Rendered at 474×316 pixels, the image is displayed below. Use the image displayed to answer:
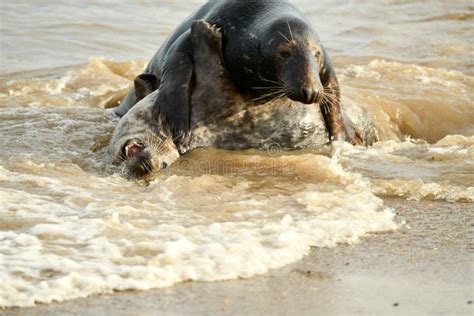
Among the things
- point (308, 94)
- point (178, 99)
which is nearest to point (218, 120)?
point (178, 99)

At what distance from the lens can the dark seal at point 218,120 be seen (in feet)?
23.9

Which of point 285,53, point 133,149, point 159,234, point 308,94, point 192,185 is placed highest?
point 285,53

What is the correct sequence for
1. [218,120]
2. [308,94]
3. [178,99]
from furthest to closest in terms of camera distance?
[218,120] → [178,99] → [308,94]

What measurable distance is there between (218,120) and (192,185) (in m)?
1.17

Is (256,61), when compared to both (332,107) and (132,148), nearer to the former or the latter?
(332,107)

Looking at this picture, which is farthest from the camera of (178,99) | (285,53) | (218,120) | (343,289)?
(218,120)

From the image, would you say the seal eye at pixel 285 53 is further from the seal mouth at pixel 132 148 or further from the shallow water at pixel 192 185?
the seal mouth at pixel 132 148

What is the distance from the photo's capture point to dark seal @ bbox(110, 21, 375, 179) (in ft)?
23.9

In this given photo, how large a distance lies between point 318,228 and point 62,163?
7.76 ft

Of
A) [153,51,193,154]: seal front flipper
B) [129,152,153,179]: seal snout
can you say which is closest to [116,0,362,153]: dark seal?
[153,51,193,154]: seal front flipper

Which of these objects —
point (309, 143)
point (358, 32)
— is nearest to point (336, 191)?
point (309, 143)

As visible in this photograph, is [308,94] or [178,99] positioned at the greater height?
[308,94]

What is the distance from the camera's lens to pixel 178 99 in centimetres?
725

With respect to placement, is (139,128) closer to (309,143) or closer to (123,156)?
(123,156)
